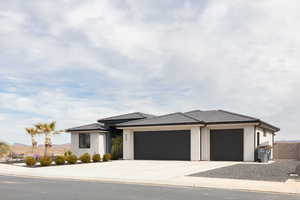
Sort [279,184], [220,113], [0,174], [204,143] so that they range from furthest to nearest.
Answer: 1. [220,113]
2. [204,143]
3. [0,174]
4. [279,184]

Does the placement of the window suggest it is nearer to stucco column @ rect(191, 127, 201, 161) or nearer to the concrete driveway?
stucco column @ rect(191, 127, 201, 161)

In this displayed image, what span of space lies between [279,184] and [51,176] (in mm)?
10925

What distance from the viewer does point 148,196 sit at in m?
10.7

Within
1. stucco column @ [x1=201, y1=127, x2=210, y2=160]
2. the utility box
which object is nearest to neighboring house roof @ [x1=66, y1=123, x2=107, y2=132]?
stucco column @ [x1=201, y1=127, x2=210, y2=160]

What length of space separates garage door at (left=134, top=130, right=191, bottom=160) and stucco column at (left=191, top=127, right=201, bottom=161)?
0.40 meters

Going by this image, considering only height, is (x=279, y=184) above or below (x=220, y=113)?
below

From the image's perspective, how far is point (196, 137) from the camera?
93.9 feet

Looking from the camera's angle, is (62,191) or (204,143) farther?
(204,143)

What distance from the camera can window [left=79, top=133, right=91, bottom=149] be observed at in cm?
3547

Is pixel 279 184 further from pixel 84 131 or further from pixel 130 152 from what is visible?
pixel 84 131

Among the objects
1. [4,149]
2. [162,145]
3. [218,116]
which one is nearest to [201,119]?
[218,116]

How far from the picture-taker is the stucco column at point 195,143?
2853cm

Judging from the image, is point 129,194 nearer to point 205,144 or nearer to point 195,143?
point 195,143

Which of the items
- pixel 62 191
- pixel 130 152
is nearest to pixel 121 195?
pixel 62 191
